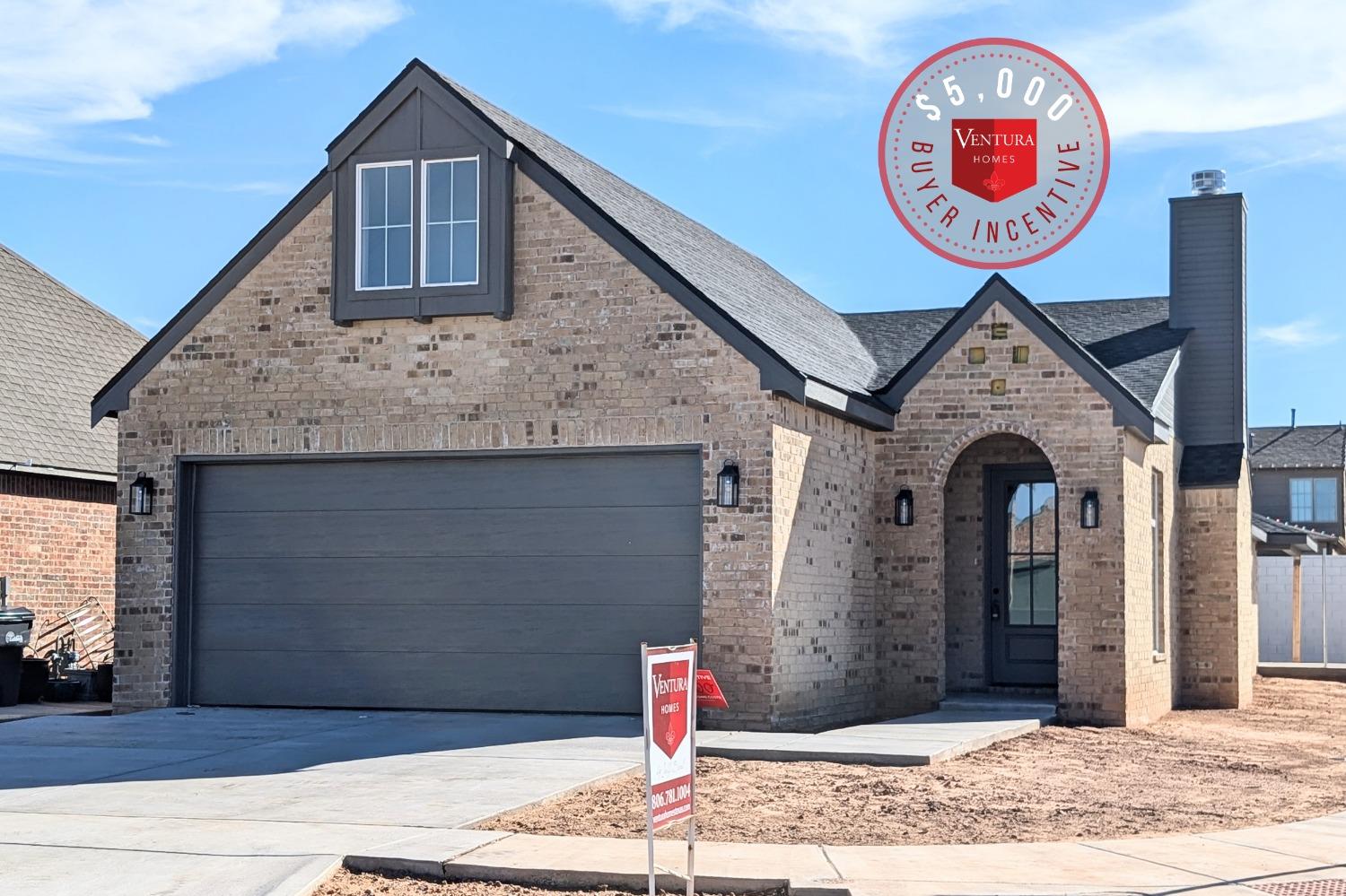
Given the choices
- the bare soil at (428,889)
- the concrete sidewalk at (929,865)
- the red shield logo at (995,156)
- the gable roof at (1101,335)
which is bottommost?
the bare soil at (428,889)

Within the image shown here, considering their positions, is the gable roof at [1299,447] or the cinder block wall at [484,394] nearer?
the cinder block wall at [484,394]

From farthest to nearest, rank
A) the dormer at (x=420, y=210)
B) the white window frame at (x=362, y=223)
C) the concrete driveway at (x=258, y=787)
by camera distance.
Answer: the white window frame at (x=362, y=223)
the dormer at (x=420, y=210)
the concrete driveway at (x=258, y=787)

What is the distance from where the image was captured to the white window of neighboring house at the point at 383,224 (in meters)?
15.8

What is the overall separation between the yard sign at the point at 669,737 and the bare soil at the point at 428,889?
0.56 metres

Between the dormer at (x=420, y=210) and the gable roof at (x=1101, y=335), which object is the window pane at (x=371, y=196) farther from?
the gable roof at (x=1101, y=335)

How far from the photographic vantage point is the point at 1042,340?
16.9 metres

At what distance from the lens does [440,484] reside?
15.8 m

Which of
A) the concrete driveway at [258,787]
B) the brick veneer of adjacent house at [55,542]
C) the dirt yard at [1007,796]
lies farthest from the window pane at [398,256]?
the brick veneer of adjacent house at [55,542]

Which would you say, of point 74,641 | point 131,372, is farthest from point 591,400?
point 74,641

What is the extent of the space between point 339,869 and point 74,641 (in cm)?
1415

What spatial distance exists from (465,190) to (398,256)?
952mm

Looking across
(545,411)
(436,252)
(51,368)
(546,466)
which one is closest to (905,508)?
(546,466)

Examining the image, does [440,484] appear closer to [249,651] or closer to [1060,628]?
[249,651]

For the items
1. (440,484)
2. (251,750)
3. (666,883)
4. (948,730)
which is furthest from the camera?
(440,484)
